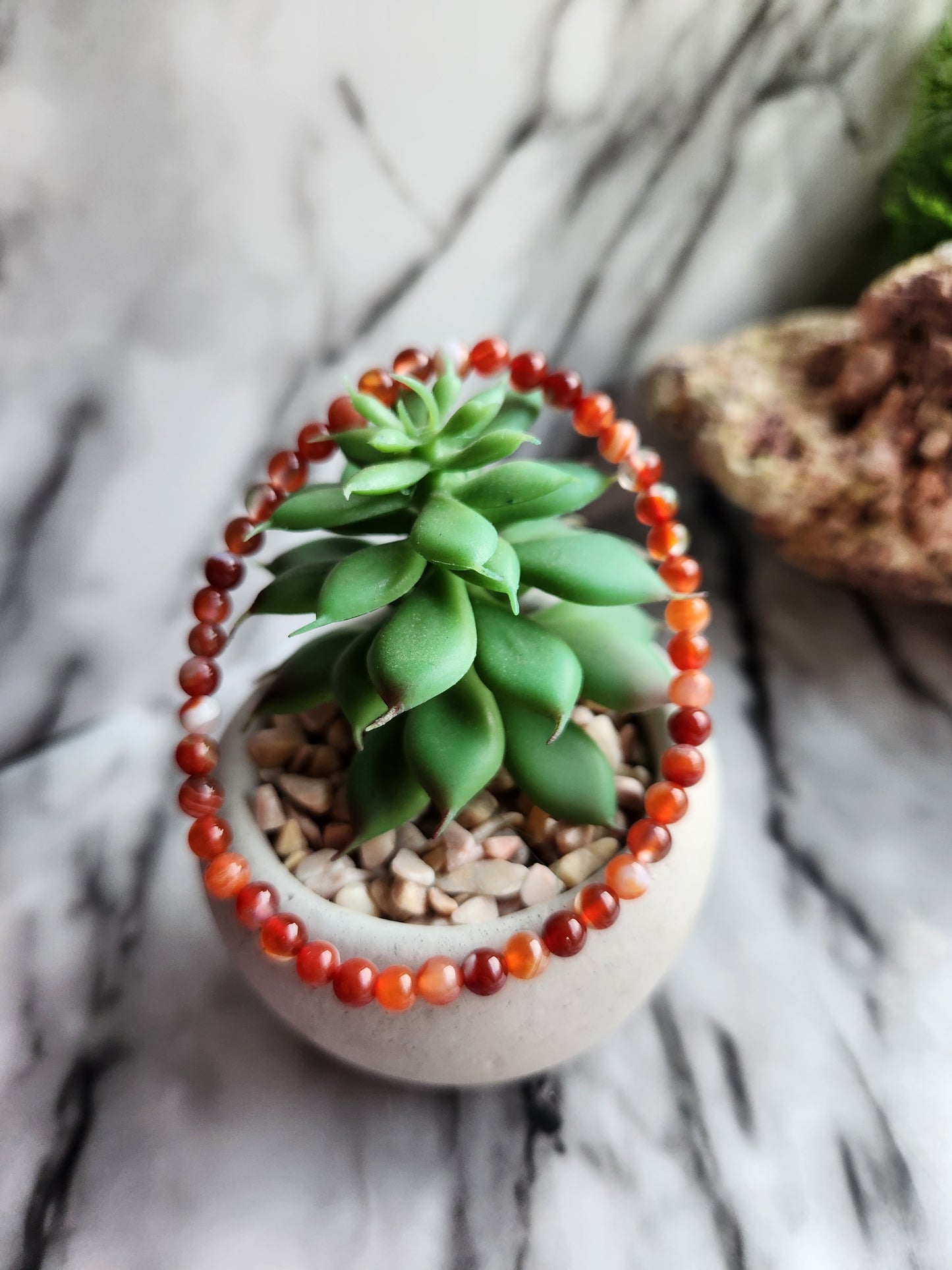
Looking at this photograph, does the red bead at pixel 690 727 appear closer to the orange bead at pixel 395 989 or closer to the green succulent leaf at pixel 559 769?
the green succulent leaf at pixel 559 769

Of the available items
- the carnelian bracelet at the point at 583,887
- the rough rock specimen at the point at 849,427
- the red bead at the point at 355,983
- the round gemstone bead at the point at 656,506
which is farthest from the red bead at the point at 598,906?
the rough rock specimen at the point at 849,427

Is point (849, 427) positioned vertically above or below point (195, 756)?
below

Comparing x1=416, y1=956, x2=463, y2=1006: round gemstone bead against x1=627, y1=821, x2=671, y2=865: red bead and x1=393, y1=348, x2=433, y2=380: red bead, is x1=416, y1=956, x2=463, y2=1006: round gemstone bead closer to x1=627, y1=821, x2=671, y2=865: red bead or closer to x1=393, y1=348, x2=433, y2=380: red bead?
x1=627, y1=821, x2=671, y2=865: red bead

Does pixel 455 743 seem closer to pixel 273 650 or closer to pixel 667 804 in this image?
pixel 667 804

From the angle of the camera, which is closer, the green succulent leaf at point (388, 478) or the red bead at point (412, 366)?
the green succulent leaf at point (388, 478)

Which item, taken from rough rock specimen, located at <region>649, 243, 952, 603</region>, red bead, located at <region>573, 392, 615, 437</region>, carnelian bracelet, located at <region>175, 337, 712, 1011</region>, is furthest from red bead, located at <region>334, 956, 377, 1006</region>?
rough rock specimen, located at <region>649, 243, 952, 603</region>

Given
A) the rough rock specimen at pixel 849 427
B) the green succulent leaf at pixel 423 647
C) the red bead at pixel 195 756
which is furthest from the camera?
the rough rock specimen at pixel 849 427

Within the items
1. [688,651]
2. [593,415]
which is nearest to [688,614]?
[688,651]
